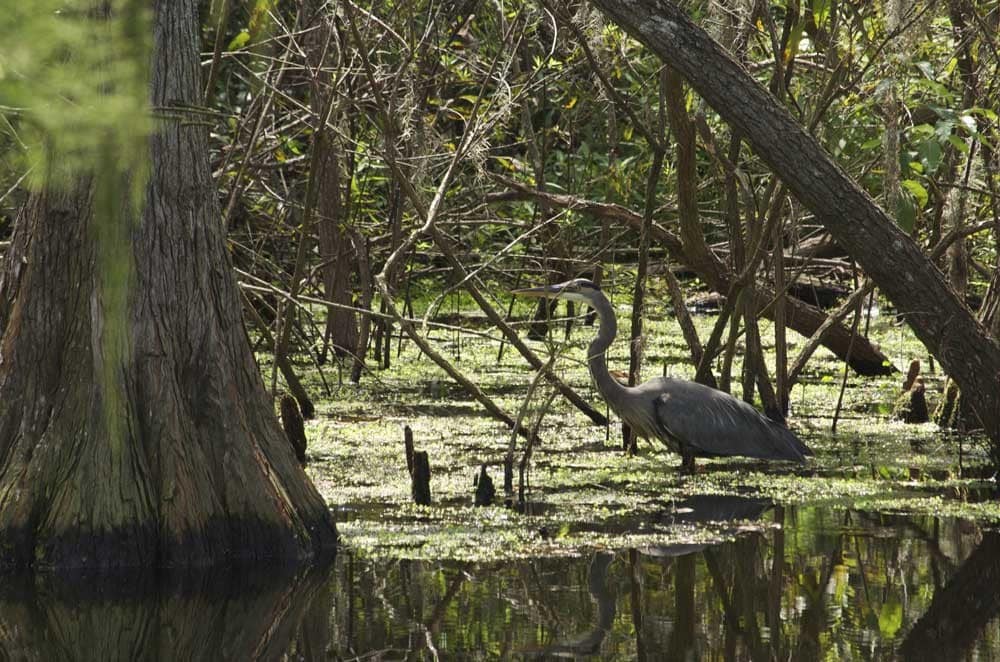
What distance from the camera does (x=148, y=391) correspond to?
5.40 m

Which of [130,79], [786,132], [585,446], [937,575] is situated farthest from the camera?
[585,446]

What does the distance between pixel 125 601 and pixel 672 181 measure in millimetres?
6150

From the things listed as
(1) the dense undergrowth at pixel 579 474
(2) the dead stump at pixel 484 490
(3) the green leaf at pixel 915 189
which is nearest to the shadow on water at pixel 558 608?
(1) the dense undergrowth at pixel 579 474

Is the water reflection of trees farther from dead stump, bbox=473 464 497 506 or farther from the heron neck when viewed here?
the heron neck

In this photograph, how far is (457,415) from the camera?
9.47 metres

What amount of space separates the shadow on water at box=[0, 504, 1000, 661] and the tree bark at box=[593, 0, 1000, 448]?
3.93 feet

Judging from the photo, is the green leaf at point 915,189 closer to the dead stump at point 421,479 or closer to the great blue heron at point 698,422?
the great blue heron at point 698,422

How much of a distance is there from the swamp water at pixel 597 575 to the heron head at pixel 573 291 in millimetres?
909

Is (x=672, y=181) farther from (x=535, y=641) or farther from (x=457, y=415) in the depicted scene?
(x=535, y=641)

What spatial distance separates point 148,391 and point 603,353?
3878 mm

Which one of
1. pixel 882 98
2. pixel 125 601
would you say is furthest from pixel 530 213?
pixel 125 601

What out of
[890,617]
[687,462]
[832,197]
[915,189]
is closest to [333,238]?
[687,462]

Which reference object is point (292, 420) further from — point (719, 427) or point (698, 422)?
point (719, 427)

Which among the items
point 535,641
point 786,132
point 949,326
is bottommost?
point 535,641
